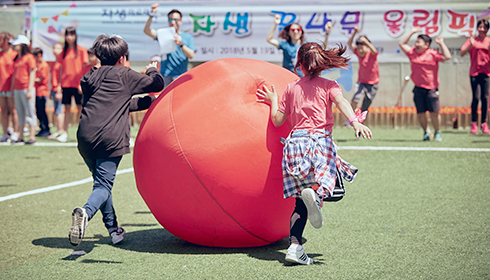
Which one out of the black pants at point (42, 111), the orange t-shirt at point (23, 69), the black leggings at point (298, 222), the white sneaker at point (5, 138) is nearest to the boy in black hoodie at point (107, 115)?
the black leggings at point (298, 222)

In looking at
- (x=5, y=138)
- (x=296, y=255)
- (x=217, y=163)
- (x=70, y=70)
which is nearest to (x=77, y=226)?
(x=217, y=163)

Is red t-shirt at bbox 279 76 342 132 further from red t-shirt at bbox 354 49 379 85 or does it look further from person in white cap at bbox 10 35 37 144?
person in white cap at bbox 10 35 37 144

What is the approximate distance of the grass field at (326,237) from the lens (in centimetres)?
421

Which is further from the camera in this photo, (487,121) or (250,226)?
(487,121)

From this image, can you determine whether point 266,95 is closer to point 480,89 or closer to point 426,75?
point 426,75

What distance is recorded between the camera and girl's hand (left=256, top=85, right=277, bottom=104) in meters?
4.70

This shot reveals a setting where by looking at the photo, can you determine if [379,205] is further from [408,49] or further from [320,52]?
[408,49]

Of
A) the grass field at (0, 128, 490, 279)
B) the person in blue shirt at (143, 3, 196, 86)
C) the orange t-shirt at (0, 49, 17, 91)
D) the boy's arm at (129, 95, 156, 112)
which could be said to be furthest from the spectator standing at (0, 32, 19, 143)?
the boy's arm at (129, 95, 156, 112)

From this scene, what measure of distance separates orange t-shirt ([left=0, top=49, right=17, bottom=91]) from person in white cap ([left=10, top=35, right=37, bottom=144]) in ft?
0.38

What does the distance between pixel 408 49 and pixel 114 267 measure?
9.38 meters

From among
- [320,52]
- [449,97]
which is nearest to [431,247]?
[320,52]

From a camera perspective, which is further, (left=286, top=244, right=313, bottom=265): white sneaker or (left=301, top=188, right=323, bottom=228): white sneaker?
(left=286, top=244, right=313, bottom=265): white sneaker

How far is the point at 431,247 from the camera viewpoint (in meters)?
4.74

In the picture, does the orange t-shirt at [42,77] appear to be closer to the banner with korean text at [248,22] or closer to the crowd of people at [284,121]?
the banner with korean text at [248,22]
